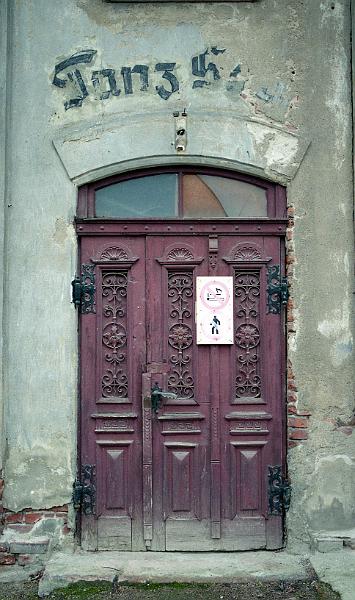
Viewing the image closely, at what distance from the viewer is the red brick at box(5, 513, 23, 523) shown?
522 cm

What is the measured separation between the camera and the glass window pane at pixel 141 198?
213 inches

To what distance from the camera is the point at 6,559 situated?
16.8 feet

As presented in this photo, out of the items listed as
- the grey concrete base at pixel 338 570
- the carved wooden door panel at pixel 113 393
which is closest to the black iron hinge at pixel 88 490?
the carved wooden door panel at pixel 113 393

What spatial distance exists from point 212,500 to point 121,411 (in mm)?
980

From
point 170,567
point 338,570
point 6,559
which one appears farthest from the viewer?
point 6,559

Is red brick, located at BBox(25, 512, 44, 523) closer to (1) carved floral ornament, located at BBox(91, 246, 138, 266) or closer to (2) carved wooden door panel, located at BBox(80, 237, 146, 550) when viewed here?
(2) carved wooden door panel, located at BBox(80, 237, 146, 550)

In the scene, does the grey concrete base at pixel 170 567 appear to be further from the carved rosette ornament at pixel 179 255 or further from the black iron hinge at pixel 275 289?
the carved rosette ornament at pixel 179 255

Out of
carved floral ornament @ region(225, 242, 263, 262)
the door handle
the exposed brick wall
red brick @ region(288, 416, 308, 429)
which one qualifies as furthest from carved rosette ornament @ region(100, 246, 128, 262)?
red brick @ region(288, 416, 308, 429)

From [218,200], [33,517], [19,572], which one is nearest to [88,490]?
[33,517]

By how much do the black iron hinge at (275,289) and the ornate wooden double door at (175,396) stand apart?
Answer: 0.04 meters

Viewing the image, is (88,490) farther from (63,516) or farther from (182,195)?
(182,195)

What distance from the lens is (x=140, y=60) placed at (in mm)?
5371

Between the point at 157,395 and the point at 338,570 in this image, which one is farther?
the point at 157,395

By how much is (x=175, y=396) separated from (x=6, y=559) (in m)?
1.73
